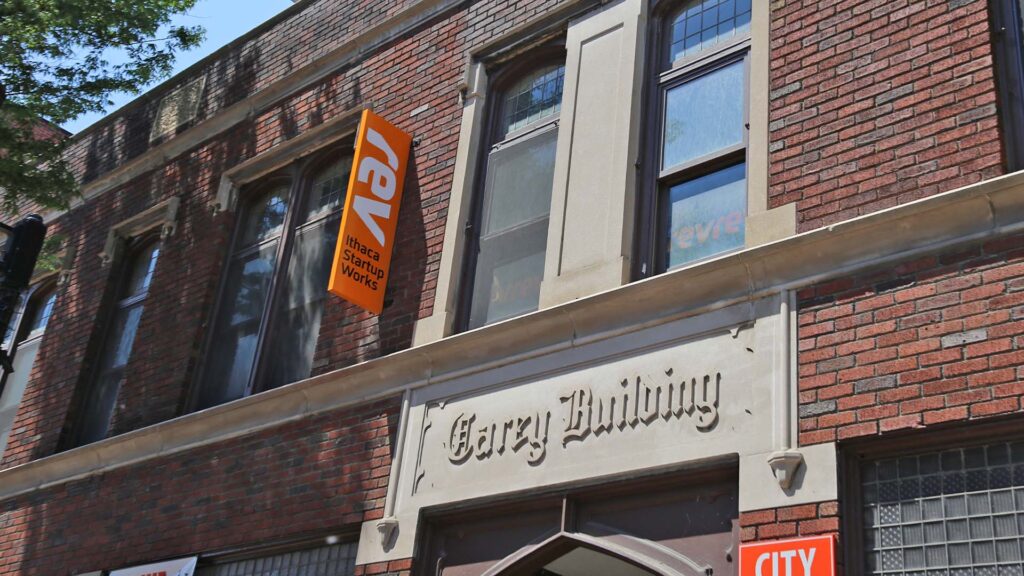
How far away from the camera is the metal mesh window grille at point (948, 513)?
5.50m

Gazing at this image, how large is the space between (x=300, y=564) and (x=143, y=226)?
553 cm

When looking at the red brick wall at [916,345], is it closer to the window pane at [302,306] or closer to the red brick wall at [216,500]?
the red brick wall at [216,500]

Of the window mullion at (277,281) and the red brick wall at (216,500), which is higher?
the window mullion at (277,281)

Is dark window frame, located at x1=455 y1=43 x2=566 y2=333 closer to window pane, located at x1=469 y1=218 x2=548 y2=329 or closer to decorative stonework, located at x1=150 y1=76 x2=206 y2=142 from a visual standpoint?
window pane, located at x1=469 y1=218 x2=548 y2=329

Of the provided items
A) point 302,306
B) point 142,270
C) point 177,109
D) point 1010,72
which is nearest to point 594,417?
point 1010,72

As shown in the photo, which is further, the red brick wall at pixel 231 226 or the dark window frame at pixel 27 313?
the dark window frame at pixel 27 313

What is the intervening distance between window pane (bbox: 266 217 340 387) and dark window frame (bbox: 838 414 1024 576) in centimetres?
545

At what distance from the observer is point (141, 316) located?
12125 millimetres

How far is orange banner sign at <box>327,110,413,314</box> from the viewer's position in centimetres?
919

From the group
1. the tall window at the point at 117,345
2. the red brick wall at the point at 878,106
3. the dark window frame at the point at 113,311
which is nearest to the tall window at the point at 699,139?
the red brick wall at the point at 878,106

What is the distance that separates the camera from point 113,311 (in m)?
12.9

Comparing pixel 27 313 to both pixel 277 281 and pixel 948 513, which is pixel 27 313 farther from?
pixel 948 513

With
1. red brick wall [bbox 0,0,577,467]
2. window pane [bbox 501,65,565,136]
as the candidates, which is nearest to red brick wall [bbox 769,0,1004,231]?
window pane [bbox 501,65,565,136]

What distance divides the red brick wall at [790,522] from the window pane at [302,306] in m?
5.03
